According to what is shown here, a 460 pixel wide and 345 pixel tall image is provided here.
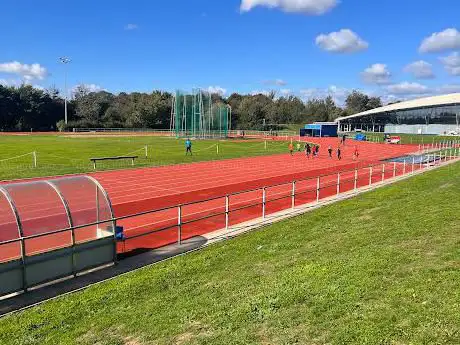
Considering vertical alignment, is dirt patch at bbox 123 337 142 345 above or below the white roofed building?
below

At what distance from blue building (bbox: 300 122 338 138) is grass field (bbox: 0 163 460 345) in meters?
76.5

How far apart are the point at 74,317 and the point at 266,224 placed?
313 inches

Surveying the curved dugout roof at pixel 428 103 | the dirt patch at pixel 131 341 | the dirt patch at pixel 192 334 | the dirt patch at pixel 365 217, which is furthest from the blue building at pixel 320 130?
the dirt patch at pixel 131 341

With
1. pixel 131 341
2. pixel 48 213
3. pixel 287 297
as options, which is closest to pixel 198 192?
pixel 48 213

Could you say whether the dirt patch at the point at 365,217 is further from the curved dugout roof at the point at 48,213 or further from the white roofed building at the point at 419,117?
the white roofed building at the point at 419,117

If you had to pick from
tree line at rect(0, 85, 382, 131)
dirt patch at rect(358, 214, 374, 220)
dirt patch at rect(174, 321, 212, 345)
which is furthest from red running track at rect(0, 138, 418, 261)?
tree line at rect(0, 85, 382, 131)

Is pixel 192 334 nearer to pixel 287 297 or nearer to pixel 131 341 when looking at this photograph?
pixel 131 341

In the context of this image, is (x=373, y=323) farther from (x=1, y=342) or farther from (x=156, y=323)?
(x=1, y=342)

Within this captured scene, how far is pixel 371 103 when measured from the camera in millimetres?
165625

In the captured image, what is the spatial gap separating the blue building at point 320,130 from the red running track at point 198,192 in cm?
4787

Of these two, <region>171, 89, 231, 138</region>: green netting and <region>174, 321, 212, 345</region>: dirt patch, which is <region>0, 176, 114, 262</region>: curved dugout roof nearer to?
<region>174, 321, 212, 345</region>: dirt patch

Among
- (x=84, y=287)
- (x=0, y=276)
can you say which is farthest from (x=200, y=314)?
(x=0, y=276)

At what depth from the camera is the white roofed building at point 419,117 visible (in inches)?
4136

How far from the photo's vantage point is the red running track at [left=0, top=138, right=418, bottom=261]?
13656mm
